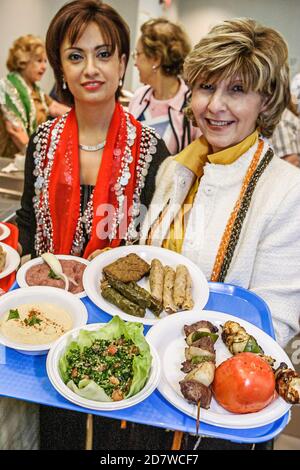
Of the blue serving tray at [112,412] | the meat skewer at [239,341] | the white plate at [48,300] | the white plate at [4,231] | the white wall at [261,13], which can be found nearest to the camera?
the blue serving tray at [112,412]

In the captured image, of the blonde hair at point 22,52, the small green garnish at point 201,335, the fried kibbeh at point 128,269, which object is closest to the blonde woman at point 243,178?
the fried kibbeh at point 128,269

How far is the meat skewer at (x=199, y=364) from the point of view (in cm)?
96

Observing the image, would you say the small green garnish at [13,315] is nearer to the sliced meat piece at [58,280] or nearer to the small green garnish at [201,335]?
the sliced meat piece at [58,280]

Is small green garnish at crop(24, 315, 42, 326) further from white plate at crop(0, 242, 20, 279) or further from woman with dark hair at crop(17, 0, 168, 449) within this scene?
woman with dark hair at crop(17, 0, 168, 449)

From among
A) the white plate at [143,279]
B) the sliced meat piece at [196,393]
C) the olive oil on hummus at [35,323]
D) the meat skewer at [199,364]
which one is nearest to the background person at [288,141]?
the white plate at [143,279]

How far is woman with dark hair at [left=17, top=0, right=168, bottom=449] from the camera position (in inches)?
64.6

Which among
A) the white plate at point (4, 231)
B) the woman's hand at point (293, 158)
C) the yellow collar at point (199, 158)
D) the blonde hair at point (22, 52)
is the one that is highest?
the blonde hair at point (22, 52)

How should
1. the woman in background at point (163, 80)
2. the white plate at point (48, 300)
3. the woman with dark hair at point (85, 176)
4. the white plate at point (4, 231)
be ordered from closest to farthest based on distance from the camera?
the white plate at point (48, 300) → the woman with dark hair at point (85, 176) → the white plate at point (4, 231) → the woman in background at point (163, 80)

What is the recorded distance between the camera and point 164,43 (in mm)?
2701

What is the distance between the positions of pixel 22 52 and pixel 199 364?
9.49 feet

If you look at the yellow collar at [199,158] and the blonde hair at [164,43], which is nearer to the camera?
the yellow collar at [199,158]

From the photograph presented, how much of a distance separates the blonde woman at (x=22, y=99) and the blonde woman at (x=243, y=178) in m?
1.58

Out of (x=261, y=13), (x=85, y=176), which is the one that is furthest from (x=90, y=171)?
(x=261, y=13)

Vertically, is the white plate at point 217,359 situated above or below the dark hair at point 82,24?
below
